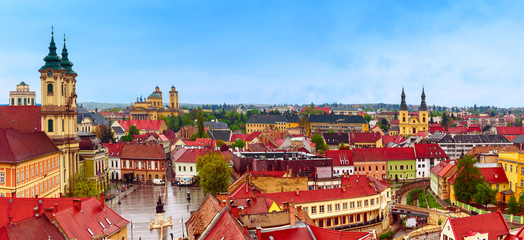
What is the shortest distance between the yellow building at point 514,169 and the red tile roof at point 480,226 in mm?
21436

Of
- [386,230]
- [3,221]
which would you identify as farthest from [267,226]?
[386,230]

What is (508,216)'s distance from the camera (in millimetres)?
44875

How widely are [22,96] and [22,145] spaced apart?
85226mm

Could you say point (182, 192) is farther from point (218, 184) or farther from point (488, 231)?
point (488, 231)

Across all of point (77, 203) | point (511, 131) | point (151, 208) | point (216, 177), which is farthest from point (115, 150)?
point (511, 131)

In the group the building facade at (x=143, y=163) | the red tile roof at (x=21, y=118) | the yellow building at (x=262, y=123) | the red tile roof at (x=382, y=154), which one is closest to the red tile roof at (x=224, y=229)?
the red tile roof at (x=21, y=118)

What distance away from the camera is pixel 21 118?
188 feet

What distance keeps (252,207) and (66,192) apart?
93.4ft

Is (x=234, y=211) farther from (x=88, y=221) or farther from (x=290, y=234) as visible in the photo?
(x=88, y=221)

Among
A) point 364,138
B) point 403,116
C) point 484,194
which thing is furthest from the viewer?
point 403,116

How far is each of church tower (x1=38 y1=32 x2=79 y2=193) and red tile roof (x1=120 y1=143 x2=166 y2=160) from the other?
18740mm

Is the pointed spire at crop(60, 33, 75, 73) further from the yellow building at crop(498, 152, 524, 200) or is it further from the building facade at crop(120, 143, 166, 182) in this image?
the yellow building at crop(498, 152, 524, 200)

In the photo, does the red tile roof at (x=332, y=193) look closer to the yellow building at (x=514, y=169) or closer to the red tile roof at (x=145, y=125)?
the yellow building at (x=514, y=169)

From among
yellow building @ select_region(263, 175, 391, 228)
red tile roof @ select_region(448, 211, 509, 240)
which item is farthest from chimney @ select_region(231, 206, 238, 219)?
red tile roof @ select_region(448, 211, 509, 240)
